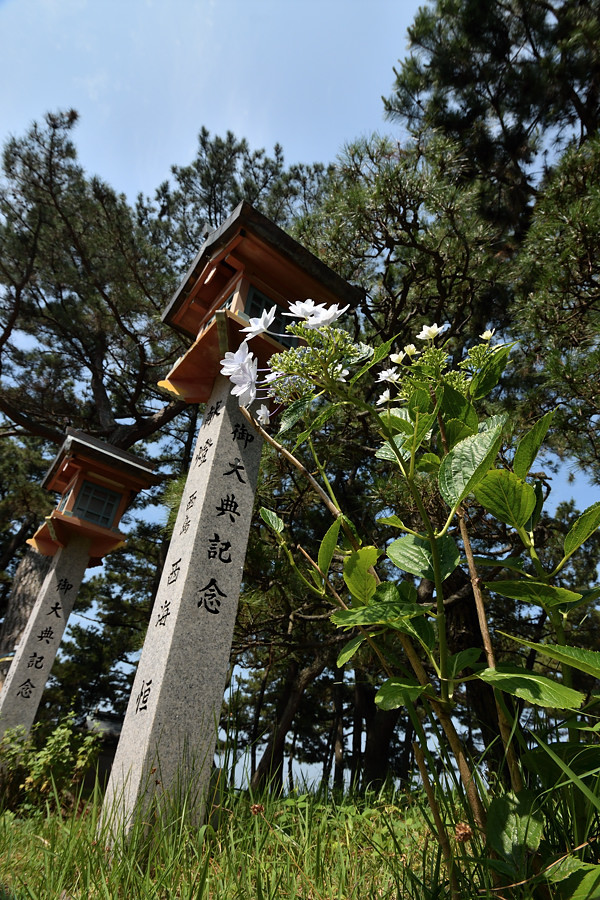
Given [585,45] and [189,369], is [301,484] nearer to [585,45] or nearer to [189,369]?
[189,369]

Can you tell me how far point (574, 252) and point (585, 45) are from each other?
239 cm

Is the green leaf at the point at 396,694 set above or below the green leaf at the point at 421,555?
below

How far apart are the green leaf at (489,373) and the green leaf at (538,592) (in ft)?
0.95

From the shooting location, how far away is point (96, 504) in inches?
216

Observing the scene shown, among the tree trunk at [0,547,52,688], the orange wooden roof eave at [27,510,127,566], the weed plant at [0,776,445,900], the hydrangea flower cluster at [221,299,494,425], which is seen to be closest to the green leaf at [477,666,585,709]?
the hydrangea flower cluster at [221,299,494,425]

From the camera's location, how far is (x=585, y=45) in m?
3.99

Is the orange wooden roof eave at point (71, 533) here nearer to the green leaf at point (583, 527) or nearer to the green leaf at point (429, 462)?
the green leaf at point (429, 462)

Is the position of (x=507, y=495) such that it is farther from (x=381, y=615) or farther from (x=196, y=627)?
(x=196, y=627)

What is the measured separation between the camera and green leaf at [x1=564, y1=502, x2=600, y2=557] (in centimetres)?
62

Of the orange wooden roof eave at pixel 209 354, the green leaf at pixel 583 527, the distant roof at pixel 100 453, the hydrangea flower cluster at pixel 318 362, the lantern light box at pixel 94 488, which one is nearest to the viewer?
the green leaf at pixel 583 527

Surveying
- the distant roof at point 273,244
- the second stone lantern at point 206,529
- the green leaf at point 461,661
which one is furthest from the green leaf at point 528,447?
the distant roof at point 273,244

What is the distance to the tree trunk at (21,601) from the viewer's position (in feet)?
20.1

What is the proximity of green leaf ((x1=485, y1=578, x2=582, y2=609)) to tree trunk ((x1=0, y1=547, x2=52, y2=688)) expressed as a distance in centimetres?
652

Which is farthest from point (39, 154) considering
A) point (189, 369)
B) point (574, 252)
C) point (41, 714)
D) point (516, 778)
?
point (41, 714)
